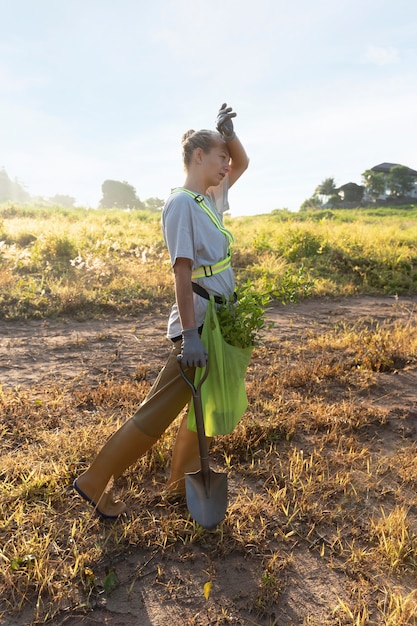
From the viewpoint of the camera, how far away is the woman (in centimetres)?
212

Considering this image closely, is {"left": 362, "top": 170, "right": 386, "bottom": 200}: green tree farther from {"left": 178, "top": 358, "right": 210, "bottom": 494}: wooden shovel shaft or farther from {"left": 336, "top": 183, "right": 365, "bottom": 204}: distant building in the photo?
{"left": 178, "top": 358, "right": 210, "bottom": 494}: wooden shovel shaft

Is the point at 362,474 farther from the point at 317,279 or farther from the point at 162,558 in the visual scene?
the point at 317,279

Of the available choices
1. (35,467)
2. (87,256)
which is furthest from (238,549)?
(87,256)

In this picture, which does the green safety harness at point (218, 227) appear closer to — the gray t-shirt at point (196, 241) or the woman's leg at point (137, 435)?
the gray t-shirt at point (196, 241)

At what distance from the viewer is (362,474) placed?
9.66 ft

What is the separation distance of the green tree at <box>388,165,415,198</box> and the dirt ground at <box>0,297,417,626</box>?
47.1 m

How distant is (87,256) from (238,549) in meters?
7.97

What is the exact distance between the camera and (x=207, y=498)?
231 centimetres

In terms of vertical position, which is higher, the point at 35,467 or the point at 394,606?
the point at 35,467

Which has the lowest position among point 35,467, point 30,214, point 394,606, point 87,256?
point 394,606

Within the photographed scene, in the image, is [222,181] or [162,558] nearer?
[162,558]

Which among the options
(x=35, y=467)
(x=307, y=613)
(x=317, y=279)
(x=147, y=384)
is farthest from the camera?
(x=317, y=279)

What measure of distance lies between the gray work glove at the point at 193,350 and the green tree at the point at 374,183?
54.6m

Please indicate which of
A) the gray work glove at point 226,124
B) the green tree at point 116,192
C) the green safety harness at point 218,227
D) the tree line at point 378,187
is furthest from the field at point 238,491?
the green tree at point 116,192
